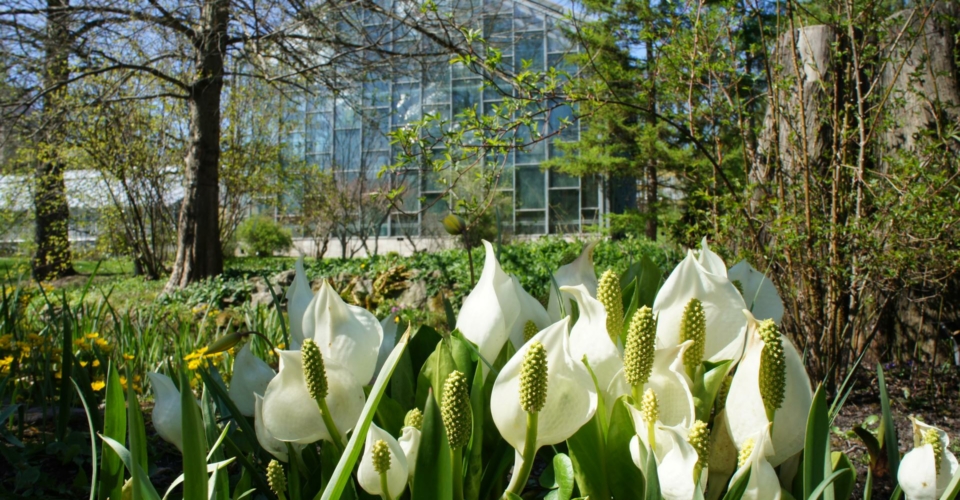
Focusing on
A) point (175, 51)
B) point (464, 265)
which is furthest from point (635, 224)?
point (175, 51)

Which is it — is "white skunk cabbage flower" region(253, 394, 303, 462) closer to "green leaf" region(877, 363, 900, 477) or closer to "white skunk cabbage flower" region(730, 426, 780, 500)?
"white skunk cabbage flower" region(730, 426, 780, 500)

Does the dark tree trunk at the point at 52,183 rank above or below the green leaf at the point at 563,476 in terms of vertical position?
above

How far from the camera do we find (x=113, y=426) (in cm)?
77

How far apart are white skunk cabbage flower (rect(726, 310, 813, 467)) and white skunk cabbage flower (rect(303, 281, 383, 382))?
1.24ft

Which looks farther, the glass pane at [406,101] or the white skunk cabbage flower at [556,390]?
the glass pane at [406,101]

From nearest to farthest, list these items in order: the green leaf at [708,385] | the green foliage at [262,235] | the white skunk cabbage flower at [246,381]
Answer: the green leaf at [708,385], the white skunk cabbage flower at [246,381], the green foliage at [262,235]

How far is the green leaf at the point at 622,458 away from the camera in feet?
2.23

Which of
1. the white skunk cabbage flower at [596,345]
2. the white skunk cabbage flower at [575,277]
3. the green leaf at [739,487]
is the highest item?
the white skunk cabbage flower at [575,277]

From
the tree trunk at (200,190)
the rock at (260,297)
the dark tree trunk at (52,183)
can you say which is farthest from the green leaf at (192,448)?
the tree trunk at (200,190)

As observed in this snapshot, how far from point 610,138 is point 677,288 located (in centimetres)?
1331

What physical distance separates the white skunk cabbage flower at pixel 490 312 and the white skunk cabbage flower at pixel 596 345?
85 mm

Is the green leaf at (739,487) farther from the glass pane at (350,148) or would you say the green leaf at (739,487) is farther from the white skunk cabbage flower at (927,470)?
the glass pane at (350,148)

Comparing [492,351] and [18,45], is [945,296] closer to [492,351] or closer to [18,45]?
[492,351]

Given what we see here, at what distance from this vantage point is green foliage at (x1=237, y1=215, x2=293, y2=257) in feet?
68.0
